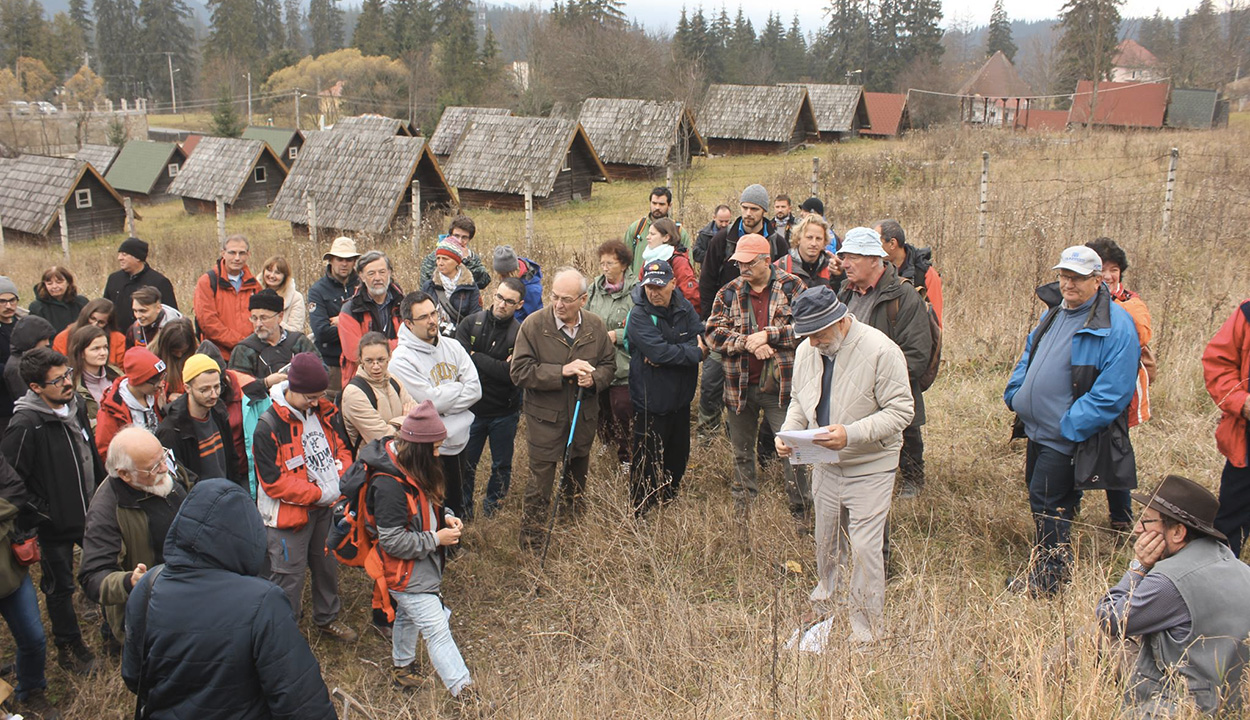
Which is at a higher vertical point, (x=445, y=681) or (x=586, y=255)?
(x=586, y=255)

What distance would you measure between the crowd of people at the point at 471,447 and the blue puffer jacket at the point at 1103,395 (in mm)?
14

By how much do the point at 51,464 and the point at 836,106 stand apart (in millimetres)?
36652

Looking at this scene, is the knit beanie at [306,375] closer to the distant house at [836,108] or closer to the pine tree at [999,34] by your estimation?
the distant house at [836,108]

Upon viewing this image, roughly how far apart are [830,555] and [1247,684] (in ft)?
6.15

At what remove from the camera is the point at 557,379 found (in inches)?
213

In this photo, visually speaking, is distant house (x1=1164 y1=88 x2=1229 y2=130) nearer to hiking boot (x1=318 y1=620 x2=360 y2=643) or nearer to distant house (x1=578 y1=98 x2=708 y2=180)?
distant house (x1=578 y1=98 x2=708 y2=180)

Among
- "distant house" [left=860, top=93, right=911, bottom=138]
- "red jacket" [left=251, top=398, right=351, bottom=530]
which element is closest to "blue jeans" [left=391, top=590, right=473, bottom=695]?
"red jacket" [left=251, top=398, right=351, bottom=530]

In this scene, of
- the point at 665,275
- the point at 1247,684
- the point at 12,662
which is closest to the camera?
the point at 1247,684

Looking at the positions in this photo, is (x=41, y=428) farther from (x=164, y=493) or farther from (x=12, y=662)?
(x=12, y=662)

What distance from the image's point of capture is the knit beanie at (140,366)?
4672mm

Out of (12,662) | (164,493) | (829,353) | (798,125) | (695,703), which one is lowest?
(12,662)

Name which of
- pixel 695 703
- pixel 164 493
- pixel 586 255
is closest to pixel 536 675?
pixel 695 703

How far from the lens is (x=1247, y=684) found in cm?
289

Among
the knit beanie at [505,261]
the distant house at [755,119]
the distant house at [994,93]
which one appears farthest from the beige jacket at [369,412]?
the distant house at [994,93]
